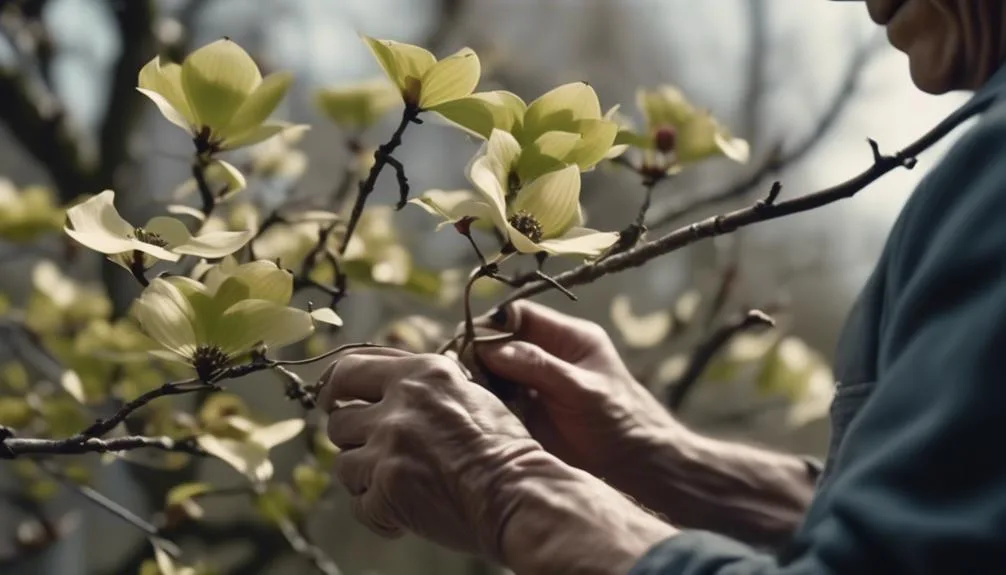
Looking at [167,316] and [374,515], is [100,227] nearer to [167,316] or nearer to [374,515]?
[167,316]

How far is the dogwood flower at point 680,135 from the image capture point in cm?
52

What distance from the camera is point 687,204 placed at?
32.9 inches

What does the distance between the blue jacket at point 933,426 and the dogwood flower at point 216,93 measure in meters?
0.24

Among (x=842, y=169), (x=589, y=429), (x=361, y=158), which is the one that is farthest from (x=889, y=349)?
(x=842, y=169)

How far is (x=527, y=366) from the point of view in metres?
0.50

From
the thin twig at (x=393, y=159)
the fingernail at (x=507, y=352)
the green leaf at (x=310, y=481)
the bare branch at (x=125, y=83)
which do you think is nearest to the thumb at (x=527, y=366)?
the fingernail at (x=507, y=352)

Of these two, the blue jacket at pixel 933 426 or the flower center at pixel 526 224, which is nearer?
the blue jacket at pixel 933 426

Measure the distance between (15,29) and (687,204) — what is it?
60 cm

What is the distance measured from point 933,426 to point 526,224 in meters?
0.16

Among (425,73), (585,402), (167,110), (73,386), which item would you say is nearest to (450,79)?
(425,73)

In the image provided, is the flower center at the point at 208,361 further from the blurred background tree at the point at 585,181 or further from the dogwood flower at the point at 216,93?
the blurred background tree at the point at 585,181

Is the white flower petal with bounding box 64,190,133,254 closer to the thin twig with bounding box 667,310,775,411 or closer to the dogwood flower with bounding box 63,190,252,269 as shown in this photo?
the dogwood flower with bounding box 63,190,252,269

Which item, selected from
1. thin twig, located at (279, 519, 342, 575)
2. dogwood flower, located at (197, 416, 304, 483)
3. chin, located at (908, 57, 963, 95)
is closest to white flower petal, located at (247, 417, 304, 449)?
dogwood flower, located at (197, 416, 304, 483)

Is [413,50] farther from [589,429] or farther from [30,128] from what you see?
[30,128]
